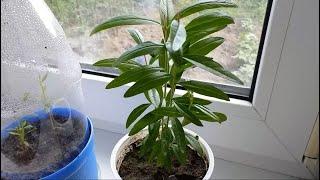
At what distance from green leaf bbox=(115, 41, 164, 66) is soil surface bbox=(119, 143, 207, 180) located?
0.70 ft

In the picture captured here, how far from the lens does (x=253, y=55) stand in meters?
0.60

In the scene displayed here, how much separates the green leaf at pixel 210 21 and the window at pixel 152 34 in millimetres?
152

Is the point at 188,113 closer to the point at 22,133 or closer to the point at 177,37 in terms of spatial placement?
the point at 177,37

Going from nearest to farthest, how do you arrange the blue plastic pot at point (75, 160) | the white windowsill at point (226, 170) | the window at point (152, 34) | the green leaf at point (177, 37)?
the green leaf at point (177, 37) → the blue plastic pot at point (75, 160) → the window at point (152, 34) → the white windowsill at point (226, 170)

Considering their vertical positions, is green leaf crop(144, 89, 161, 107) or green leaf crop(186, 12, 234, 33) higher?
green leaf crop(186, 12, 234, 33)

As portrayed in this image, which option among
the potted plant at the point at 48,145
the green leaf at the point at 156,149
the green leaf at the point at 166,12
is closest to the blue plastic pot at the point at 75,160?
the potted plant at the point at 48,145

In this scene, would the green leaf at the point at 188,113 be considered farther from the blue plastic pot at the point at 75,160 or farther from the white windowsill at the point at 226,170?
the white windowsill at the point at 226,170

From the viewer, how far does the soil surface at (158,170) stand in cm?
53

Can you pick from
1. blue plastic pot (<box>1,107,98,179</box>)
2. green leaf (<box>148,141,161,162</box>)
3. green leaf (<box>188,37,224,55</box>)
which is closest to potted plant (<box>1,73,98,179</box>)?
blue plastic pot (<box>1,107,98,179</box>)

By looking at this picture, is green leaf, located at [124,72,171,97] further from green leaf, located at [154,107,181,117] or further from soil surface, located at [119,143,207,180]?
soil surface, located at [119,143,207,180]

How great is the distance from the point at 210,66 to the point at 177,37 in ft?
0.20

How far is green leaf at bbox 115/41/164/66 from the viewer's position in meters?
0.39

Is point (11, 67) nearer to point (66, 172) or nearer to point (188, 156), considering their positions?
point (66, 172)

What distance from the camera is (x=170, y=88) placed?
19.3 inches
